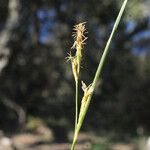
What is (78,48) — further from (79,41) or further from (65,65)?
(65,65)

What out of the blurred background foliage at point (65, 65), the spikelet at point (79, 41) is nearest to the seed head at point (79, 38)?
the spikelet at point (79, 41)

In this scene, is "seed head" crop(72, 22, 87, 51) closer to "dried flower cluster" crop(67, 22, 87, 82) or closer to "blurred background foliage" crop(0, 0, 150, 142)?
"dried flower cluster" crop(67, 22, 87, 82)

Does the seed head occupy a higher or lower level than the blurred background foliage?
lower

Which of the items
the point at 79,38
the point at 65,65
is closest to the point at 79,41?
the point at 79,38

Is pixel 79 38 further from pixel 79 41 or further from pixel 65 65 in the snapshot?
pixel 65 65

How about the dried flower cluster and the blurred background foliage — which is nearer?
the dried flower cluster

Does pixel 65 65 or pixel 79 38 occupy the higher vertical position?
pixel 65 65

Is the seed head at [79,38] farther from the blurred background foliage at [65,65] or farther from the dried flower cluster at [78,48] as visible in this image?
the blurred background foliage at [65,65]

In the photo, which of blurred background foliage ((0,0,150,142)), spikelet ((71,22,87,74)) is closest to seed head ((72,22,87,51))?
spikelet ((71,22,87,74))

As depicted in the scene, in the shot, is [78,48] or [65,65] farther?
[65,65]
